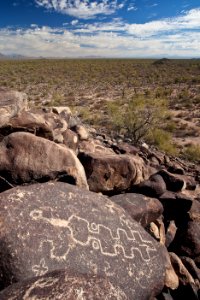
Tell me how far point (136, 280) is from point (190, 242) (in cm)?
254

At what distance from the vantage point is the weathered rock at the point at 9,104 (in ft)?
23.7

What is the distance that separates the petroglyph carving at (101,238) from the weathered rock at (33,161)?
125cm

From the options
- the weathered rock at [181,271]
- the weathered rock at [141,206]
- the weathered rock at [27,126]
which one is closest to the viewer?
the weathered rock at [181,271]

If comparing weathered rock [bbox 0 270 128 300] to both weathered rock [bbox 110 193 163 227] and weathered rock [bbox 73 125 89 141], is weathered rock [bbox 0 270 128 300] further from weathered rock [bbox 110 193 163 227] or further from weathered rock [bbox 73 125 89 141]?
weathered rock [bbox 73 125 89 141]

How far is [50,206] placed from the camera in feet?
17.8

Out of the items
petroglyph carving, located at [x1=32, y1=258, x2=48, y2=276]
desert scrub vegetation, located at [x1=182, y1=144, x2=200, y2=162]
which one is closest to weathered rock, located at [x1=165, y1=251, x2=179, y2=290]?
petroglyph carving, located at [x1=32, y1=258, x2=48, y2=276]

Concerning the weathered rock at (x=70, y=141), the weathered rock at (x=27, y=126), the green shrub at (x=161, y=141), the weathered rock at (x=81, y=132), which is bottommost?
the green shrub at (x=161, y=141)

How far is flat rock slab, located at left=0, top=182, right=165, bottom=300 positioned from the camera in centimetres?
454

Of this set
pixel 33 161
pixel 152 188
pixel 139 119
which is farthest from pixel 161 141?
pixel 33 161

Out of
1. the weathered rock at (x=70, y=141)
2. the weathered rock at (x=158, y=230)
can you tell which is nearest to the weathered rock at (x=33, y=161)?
the weathered rock at (x=70, y=141)

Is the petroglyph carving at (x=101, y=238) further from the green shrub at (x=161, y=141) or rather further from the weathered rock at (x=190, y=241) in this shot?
the green shrub at (x=161, y=141)

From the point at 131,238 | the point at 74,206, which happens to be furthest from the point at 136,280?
the point at 74,206

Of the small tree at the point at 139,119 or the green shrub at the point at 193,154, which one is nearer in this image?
the green shrub at the point at 193,154

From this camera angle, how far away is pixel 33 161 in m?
6.36
